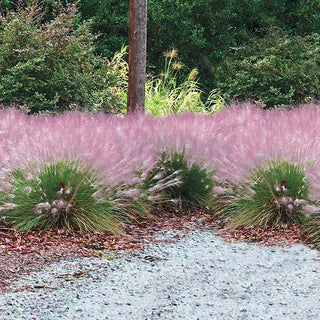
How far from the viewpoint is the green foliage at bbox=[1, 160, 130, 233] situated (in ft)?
17.3

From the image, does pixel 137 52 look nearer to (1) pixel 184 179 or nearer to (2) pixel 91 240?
(1) pixel 184 179

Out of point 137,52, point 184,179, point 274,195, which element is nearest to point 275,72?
point 137,52

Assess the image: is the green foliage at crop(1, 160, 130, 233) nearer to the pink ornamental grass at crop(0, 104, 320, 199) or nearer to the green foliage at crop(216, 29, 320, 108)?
the pink ornamental grass at crop(0, 104, 320, 199)

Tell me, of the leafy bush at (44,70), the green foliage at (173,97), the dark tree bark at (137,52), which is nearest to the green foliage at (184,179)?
the dark tree bark at (137,52)

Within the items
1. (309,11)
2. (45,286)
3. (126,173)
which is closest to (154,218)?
(126,173)

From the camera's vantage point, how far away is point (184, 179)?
249 inches

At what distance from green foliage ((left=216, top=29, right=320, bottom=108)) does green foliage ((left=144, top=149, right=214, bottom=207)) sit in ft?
22.5

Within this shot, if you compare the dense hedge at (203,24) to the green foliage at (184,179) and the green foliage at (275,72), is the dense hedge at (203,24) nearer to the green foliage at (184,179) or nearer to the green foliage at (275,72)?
the green foliage at (275,72)

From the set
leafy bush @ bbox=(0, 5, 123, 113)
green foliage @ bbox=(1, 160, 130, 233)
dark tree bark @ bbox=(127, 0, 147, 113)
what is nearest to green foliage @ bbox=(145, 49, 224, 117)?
leafy bush @ bbox=(0, 5, 123, 113)

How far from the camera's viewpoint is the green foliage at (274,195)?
→ 218 inches

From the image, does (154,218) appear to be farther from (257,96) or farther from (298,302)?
(257,96)

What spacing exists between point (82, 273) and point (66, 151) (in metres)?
1.30

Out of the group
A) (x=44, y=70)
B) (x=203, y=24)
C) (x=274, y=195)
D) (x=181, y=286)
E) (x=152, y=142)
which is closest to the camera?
(x=181, y=286)

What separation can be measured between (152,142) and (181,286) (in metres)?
2.27
